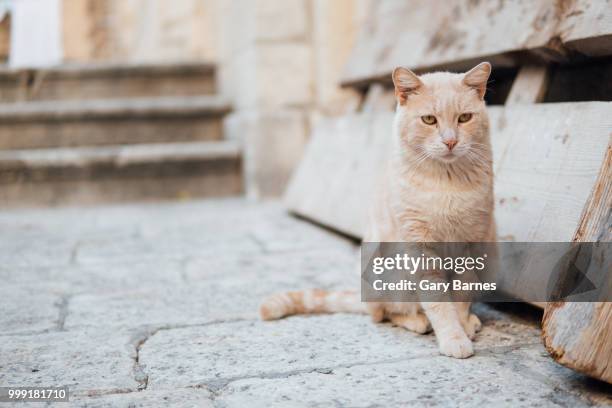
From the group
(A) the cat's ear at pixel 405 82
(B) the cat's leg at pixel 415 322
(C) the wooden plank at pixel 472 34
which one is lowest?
(B) the cat's leg at pixel 415 322

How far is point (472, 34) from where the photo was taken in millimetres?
2650

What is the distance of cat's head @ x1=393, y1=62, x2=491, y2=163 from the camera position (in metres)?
1.72

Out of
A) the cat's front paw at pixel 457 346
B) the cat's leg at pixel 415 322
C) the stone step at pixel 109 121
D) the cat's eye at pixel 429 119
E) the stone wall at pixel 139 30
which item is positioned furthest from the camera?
the stone wall at pixel 139 30

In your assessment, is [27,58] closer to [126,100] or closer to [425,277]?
[126,100]

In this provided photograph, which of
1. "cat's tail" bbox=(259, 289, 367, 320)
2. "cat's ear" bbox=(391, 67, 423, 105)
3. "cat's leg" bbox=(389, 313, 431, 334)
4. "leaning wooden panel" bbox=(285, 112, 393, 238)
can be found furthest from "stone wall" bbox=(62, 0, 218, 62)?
"cat's leg" bbox=(389, 313, 431, 334)

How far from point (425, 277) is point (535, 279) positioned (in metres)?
0.33

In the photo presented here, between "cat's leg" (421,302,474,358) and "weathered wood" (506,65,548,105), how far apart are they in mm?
911

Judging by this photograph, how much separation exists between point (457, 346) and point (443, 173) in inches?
18.0

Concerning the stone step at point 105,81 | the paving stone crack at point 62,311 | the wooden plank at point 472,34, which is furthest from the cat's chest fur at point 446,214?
the stone step at point 105,81

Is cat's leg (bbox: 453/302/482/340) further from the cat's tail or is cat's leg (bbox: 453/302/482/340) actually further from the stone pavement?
the cat's tail

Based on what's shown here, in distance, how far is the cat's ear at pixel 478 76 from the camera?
1731mm

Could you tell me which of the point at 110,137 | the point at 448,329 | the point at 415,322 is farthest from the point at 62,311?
the point at 110,137

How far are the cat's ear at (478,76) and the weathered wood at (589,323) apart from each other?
394 millimetres

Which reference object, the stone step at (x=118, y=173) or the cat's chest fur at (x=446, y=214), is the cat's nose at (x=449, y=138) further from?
A: the stone step at (x=118, y=173)
